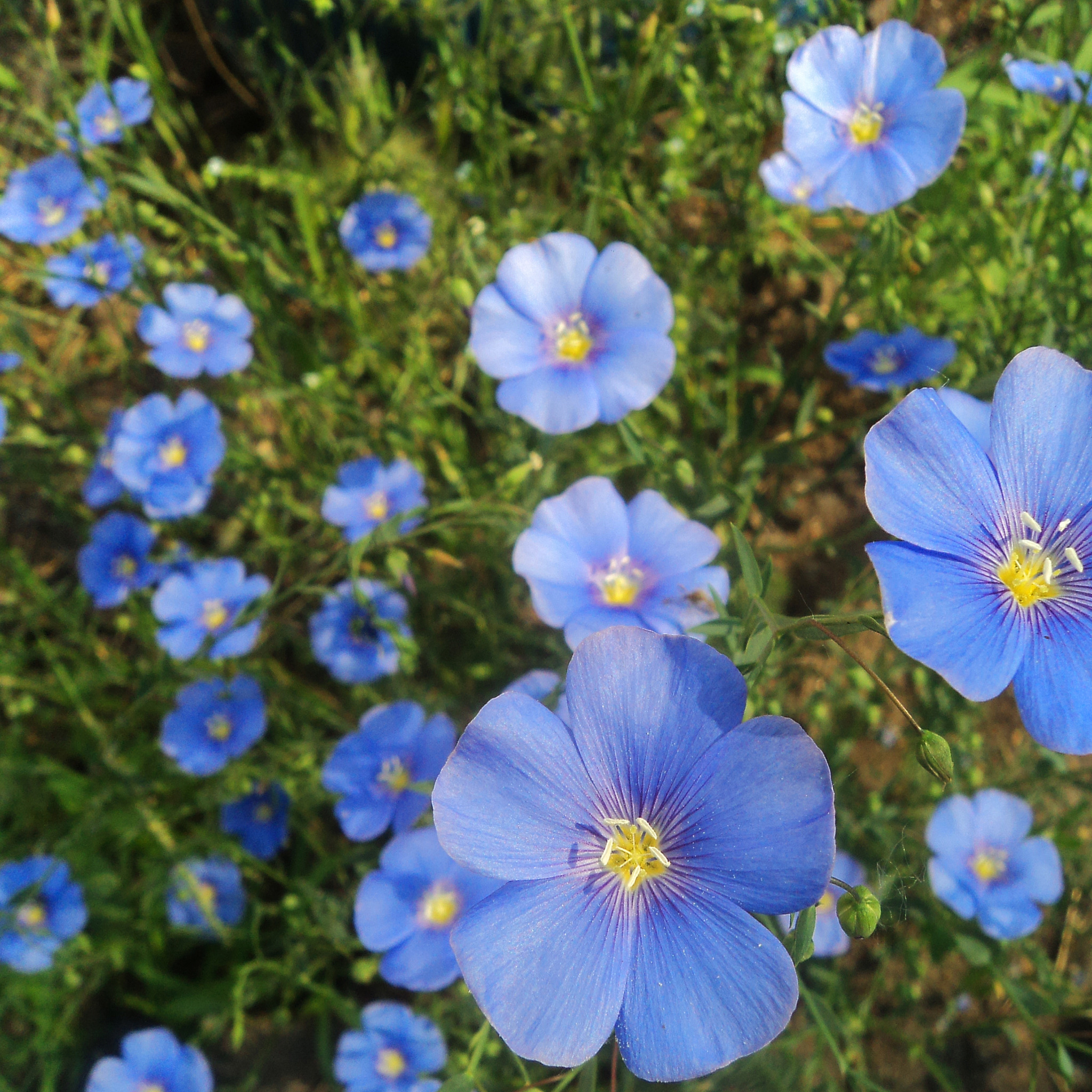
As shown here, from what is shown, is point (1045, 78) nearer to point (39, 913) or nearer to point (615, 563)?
point (615, 563)

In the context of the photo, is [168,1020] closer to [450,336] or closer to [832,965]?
[832,965]

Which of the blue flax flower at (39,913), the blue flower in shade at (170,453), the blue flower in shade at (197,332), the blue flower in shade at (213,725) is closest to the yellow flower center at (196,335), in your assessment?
the blue flower in shade at (197,332)

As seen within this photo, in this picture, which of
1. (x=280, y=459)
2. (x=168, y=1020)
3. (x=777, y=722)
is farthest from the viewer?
(x=280, y=459)

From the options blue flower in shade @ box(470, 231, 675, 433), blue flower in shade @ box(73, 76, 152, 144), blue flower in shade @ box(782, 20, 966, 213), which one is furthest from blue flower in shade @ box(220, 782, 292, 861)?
blue flower in shade @ box(782, 20, 966, 213)

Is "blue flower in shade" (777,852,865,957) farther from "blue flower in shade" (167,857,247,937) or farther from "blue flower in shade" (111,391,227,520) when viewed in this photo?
"blue flower in shade" (111,391,227,520)

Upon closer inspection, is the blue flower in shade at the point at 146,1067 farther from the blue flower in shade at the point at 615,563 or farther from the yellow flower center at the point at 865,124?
the yellow flower center at the point at 865,124

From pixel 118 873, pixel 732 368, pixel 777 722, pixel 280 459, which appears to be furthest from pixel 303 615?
pixel 777 722
